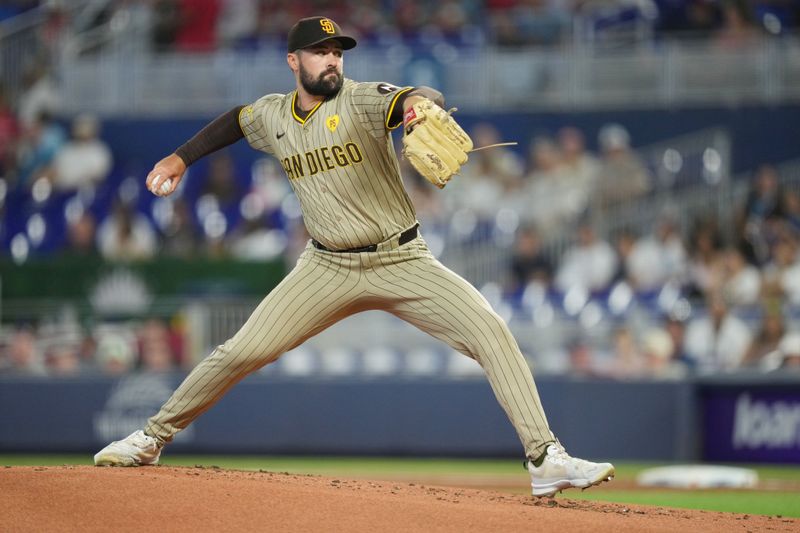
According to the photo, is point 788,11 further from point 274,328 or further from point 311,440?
point 274,328

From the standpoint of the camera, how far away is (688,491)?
958 cm

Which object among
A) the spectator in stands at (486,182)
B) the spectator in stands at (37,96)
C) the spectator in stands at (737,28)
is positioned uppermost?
the spectator in stands at (737,28)

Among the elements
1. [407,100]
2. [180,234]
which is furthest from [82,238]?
[407,100]

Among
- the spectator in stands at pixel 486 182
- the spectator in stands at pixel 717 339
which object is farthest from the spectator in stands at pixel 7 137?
the spectator in stands at pixel 717 339

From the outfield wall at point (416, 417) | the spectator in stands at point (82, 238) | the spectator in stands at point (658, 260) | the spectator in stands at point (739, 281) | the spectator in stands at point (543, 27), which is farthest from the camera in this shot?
the spectator in stands at point (543, 27)

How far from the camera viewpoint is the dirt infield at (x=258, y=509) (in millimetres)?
5148

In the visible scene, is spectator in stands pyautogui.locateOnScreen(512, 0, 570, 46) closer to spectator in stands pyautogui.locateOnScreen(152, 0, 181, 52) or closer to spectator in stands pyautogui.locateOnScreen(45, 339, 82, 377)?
spectator in stands pyautogui.locateOnScreen(152, 0, 181, 52)

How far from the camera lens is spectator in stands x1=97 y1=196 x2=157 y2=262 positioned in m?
14.6

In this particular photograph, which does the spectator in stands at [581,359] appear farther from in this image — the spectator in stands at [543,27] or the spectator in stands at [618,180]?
the spectator in stands at [543,27]

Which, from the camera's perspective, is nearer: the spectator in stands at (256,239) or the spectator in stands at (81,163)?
the spectator in stands at (256,239)

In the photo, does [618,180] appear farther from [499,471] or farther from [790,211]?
[499,471]

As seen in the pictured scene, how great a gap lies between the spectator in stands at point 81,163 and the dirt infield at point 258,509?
35.0ft

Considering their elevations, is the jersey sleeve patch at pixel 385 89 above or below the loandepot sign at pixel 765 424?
above

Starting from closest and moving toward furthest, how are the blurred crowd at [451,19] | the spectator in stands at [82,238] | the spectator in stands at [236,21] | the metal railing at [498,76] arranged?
the spectator in stands at [82,238], the metal railing at [498,76], the blurred crowd at [451,19], the spectator in stands at [236,21]
